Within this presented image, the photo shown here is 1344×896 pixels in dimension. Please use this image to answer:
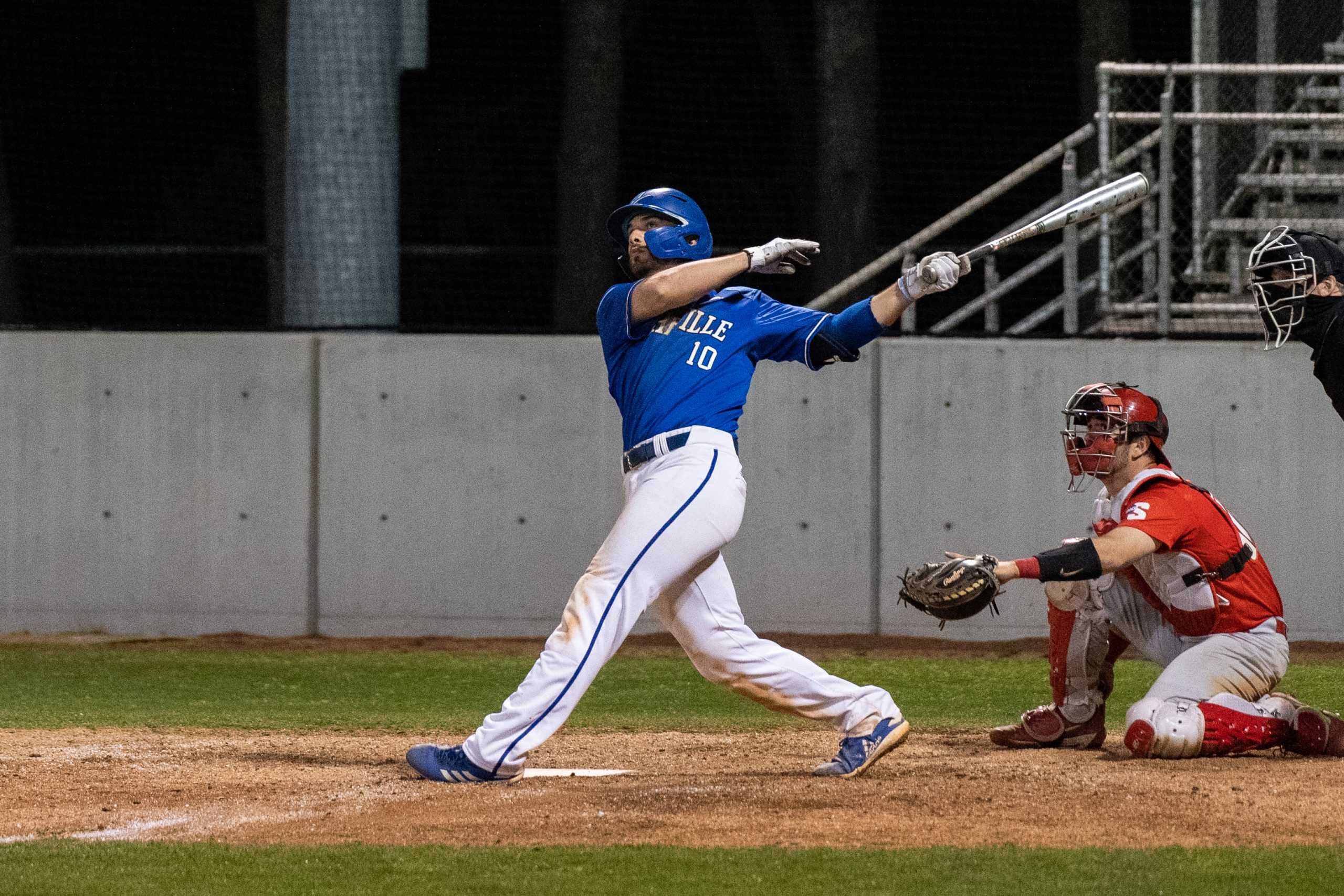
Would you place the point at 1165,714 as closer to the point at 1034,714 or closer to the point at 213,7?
the point at 1034,714

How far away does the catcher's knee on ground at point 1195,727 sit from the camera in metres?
6.17

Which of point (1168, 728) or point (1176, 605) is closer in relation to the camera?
point (1168, 728)

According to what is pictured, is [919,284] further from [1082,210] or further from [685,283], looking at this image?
[1082,210]

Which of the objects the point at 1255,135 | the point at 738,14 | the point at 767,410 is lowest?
the point at 767,410

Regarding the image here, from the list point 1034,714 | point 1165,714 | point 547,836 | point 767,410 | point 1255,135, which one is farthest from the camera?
point 1255,135

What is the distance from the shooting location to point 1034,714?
21.9 ft

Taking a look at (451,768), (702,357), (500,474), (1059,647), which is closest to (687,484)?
(702,357)

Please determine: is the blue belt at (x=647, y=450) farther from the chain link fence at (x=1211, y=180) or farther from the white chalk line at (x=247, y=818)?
the chain link fence at (x=1211, y=180)

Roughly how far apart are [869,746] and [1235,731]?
1.27 m

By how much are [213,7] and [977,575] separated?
1455 cm

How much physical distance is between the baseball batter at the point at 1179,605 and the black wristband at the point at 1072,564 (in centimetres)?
24

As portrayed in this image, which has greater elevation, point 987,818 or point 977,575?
point 977,575

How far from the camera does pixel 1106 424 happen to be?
6.25 metres

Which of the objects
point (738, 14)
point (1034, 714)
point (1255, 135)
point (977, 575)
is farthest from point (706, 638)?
point (738, 14)
